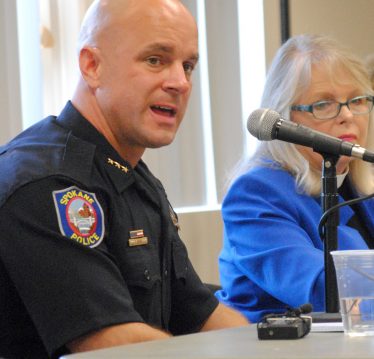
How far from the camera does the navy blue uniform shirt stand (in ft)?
5.56

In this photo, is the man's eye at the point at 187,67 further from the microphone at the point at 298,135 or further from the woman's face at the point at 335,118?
the woman's face at the point at 335,118

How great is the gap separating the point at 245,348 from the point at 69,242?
0.51 m

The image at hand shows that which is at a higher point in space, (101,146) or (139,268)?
(101,146)

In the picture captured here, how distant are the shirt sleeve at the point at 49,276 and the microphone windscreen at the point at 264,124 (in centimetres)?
43

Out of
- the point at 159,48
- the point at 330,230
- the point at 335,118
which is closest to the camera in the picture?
the point at 330,230

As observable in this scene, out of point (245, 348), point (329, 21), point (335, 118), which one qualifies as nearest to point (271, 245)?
point (335, 118)

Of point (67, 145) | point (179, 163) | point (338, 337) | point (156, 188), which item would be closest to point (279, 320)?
point (338, 337)

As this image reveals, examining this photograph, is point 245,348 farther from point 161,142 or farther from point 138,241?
point 161,142

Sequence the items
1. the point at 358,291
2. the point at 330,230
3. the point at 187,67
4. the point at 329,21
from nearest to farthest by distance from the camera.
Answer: the point at 358,291, the point at 330,230, the point at 187,67, the point at 329,21

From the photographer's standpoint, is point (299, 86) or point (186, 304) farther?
point (299, 86)

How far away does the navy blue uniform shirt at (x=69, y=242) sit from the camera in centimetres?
169

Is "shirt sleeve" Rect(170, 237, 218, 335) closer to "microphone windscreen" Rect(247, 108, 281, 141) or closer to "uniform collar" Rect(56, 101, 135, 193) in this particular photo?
"uniform collar" Rect(56, 101, 135, 193)

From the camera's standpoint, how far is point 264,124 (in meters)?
1.81

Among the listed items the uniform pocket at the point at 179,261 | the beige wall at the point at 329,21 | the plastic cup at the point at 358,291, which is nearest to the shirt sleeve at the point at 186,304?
the uniform pocket at the point at 179,261
